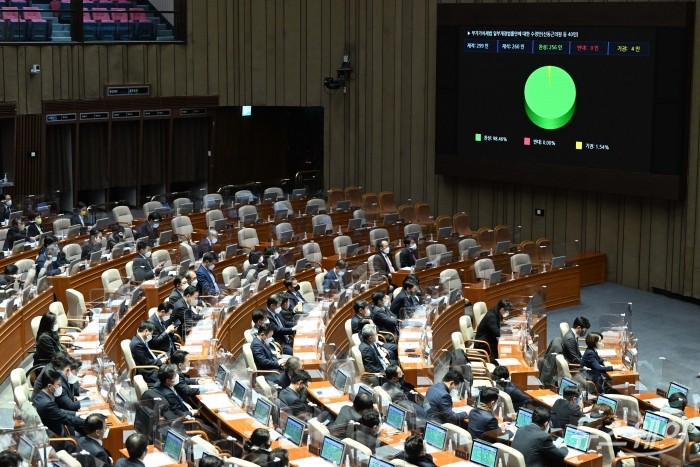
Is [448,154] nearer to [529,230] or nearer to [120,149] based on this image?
[529,230]

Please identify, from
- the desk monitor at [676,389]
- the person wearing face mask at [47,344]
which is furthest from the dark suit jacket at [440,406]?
the person wearing face mask at [47,344]

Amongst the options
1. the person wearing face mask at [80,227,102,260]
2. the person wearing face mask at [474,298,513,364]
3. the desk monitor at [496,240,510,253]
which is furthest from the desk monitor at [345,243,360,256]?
the person wearing face mask at [474,298,513,364]

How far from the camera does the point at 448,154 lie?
22.6 metres

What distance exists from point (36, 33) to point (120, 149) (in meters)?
3.14

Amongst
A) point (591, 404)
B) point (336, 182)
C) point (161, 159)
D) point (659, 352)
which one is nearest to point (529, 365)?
point (591, 404)

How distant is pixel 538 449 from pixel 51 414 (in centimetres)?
429

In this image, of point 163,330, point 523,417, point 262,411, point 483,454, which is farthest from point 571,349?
point 163,330

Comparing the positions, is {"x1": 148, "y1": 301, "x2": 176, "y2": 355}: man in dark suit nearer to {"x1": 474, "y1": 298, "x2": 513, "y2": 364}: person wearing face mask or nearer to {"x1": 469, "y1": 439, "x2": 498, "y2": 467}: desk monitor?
{"x1": 474, "y1": 298, "x2": 513, "y2": 364}: person wearing face mask

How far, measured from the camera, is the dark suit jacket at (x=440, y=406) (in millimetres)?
11344

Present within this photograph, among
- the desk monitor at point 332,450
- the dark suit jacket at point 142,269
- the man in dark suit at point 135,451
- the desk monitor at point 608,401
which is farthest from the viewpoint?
the dark suit jacket at point 142,269

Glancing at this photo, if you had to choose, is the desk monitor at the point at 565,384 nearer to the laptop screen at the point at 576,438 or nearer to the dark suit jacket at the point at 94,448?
the laptop screen at the point at 576,438

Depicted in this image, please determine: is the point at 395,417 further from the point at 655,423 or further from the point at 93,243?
the point at 93,243

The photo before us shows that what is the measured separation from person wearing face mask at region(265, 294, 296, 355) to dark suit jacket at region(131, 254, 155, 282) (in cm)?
227

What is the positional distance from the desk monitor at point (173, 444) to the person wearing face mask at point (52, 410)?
1.16m
